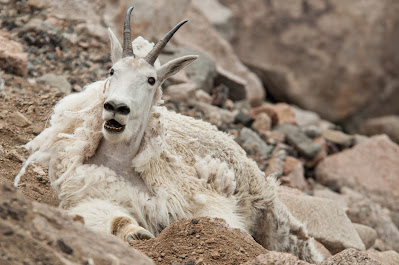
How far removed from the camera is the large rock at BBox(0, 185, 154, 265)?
3.52 m

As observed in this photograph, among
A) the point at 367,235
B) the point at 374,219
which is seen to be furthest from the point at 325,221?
the point at 374,219

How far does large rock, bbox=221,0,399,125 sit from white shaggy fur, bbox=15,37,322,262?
13232 millimetres

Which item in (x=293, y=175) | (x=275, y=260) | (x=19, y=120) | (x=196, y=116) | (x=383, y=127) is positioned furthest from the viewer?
(x=383, y=127)

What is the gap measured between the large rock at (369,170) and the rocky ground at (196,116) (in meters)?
0.02

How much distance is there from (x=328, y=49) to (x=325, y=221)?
12520 mm

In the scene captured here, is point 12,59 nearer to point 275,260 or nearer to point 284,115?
point 275,260

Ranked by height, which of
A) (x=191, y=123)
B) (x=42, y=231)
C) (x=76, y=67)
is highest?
(x=42, y=231)

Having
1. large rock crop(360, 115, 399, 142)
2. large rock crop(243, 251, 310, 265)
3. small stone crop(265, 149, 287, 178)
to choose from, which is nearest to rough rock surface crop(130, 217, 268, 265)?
large rock crop(243, 251, 310, 265)

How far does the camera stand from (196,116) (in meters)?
11.4

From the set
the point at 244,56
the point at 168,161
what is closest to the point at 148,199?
the point at 168,161

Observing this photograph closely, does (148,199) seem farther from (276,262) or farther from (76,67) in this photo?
(76,67)

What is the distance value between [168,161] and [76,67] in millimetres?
5004

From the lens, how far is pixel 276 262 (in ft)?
14.4

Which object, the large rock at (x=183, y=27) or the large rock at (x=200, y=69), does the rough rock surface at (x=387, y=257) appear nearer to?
the large rock at (x=200, y=69)
